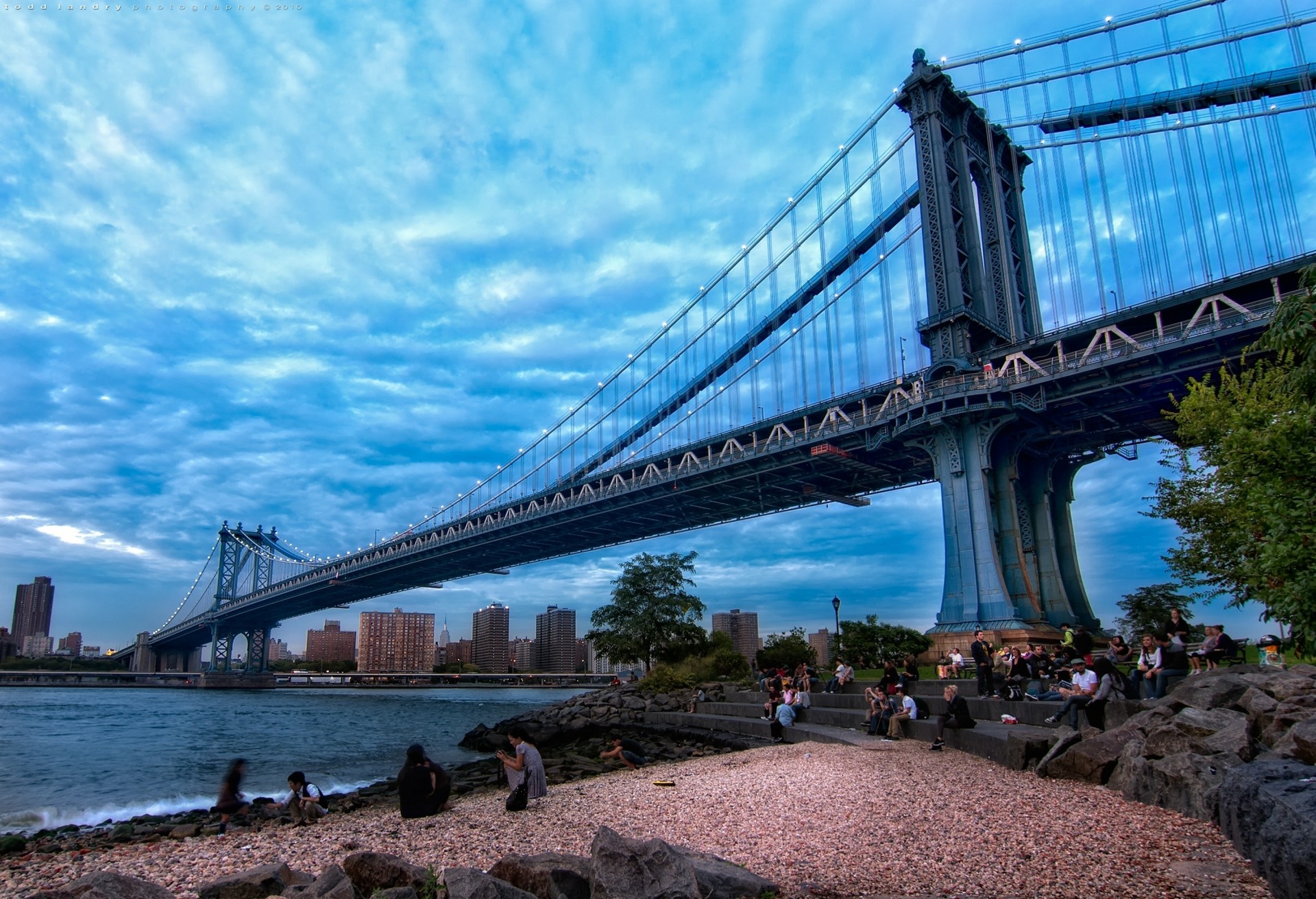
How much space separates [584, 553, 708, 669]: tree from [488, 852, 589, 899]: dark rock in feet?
102

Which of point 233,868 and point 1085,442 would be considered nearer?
point 233,868

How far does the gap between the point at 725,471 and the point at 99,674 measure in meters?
98.0

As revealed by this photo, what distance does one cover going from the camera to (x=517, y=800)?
10477 mm

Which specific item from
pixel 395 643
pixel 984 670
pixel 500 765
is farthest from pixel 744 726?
pixel 395 643

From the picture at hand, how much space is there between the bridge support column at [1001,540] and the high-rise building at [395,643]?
143 metres

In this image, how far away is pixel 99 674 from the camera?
101 m

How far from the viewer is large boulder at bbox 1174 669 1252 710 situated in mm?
9055

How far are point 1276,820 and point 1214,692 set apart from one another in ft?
16.8

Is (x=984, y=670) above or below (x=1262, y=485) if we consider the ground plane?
below

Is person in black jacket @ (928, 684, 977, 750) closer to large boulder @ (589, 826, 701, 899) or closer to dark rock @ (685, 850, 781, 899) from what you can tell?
dark rock @ (685, 850, 781, 899)

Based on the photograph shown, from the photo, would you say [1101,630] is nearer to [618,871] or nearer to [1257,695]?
[1257,695]

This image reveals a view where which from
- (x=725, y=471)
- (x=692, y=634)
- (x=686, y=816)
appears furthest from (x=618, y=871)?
(x=725, y=471)

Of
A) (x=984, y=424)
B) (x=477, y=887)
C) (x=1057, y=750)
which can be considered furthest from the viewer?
(x=984, y=424)

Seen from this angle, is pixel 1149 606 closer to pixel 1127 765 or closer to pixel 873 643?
pixel 873 643
